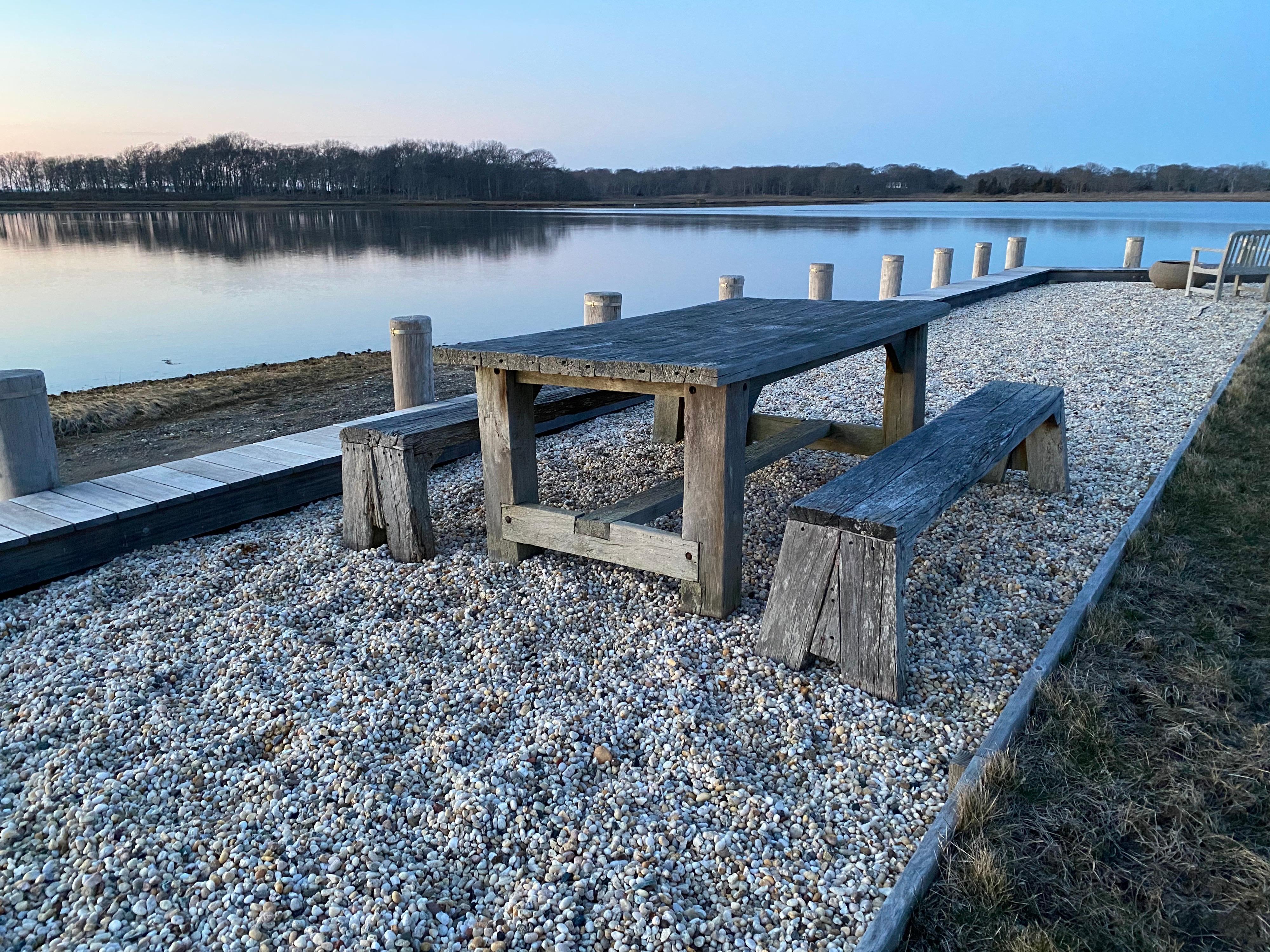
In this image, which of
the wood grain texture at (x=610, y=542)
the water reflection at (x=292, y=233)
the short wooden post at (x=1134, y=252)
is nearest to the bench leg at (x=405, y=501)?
the wood grain texture at (x=610, y=542)

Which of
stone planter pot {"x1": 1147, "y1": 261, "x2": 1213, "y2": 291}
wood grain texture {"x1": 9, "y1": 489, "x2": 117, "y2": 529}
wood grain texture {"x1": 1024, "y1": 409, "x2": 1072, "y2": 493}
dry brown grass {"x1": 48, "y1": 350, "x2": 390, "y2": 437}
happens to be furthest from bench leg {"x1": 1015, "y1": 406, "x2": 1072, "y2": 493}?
stone planter pot {"x1": 1147, "y1": 261, "x2": 1213, "y2": 291}

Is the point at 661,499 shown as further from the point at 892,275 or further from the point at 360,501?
the point at 892,275

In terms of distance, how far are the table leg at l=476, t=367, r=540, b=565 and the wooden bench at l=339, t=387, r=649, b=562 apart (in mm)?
219

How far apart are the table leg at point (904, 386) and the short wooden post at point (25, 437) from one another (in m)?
4.10

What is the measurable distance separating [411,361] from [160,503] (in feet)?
7.61

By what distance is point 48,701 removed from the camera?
2.61 metres

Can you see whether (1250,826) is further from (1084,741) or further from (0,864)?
(0,864)

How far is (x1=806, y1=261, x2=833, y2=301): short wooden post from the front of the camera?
11984mm

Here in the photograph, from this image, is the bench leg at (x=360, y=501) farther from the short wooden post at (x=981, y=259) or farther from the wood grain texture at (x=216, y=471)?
the short wooden post at (x=981, y=259)

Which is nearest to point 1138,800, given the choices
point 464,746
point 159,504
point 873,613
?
point 873,613

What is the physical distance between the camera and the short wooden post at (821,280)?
1198 centimetres

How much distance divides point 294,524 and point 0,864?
2294 millimetres

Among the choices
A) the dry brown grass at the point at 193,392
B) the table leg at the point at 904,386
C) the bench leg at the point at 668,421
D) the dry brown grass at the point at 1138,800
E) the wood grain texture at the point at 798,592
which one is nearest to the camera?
the dry brown grass at the point at 1138,800

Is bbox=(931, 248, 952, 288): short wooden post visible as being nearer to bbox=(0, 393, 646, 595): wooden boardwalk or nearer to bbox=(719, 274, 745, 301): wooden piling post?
bbox=(719, 274, 745, 301): wooden piling post
